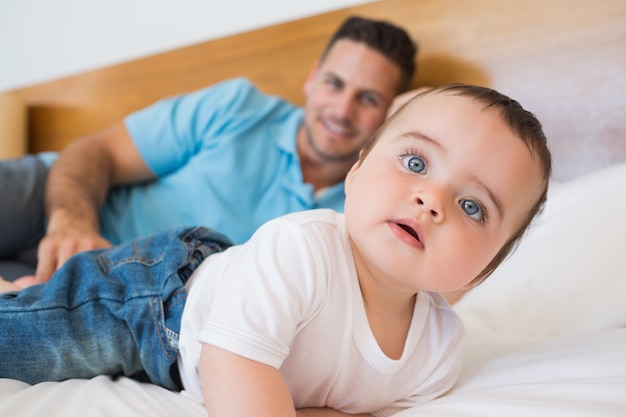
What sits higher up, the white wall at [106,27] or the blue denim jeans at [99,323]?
the white wall at [106,27]

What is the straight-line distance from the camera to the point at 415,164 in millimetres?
704

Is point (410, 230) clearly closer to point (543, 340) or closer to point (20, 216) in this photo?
point (543, 340)

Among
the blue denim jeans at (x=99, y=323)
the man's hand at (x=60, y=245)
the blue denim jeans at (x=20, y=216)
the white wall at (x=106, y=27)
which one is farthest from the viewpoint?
the white wall at (x=106, y=27)

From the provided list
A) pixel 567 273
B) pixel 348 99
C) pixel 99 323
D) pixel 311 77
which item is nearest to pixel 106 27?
pixel 311 77

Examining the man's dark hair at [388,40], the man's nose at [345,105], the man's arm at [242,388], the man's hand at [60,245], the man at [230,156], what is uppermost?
the man's dark hair at [388,40]

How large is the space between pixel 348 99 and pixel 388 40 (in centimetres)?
17

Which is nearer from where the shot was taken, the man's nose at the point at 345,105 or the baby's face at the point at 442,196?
the baby's face at the point at 442,196

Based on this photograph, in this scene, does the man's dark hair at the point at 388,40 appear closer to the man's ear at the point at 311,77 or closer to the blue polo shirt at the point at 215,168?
the man's ear at the point at 311,77

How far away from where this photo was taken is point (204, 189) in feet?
5.08

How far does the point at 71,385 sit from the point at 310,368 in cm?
32

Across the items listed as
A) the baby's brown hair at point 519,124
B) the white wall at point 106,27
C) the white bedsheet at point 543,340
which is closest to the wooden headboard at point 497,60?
the white wall at point 106,27

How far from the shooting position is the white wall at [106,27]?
2025 mm

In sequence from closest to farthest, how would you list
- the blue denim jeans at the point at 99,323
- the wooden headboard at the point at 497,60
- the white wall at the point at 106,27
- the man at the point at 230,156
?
the blue denim jeans at the point at 99,323, the wooden headboard at the point at 497,60, the man at the point at 230,156, the white wall at the point at 106,27

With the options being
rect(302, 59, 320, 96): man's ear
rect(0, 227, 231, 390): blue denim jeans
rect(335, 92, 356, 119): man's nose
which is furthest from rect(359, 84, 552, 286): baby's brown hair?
rect(302, 59, 320, 96): man's ear
